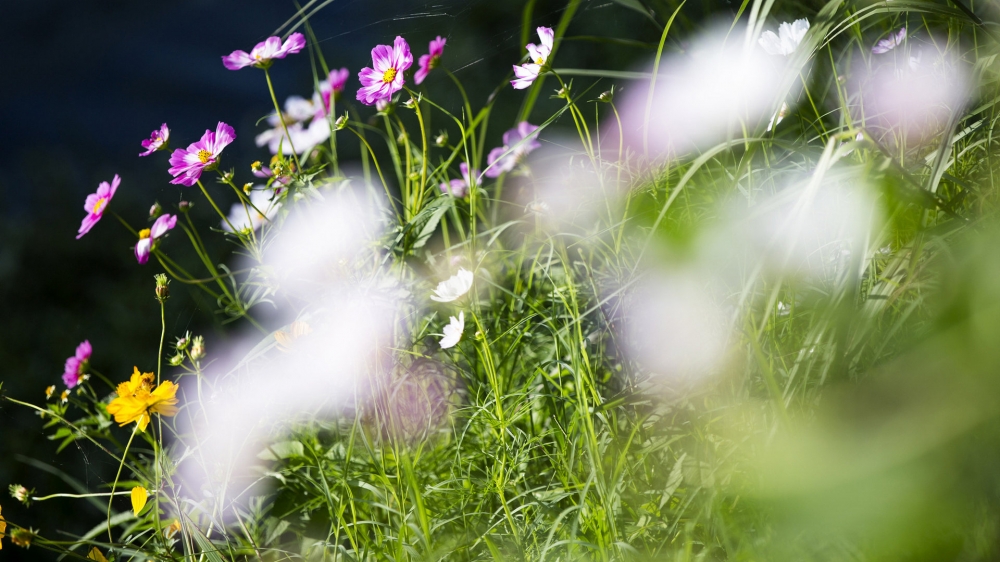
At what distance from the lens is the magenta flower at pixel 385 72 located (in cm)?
60

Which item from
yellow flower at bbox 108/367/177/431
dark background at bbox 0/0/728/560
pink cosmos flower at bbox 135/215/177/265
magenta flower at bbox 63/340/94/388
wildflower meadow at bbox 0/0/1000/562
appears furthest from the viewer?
dark background at bbox 0/0/728/560

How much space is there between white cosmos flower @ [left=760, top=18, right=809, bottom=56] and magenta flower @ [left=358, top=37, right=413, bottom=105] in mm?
367

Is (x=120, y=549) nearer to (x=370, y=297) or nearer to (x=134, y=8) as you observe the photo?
(x=370, y=297)

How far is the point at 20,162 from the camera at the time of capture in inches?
42.3

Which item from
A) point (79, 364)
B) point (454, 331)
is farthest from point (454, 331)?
point (79, 364)

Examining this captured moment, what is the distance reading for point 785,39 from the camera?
2.20ft

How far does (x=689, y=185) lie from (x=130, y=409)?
56cm

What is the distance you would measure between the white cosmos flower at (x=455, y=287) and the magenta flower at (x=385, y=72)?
181mm

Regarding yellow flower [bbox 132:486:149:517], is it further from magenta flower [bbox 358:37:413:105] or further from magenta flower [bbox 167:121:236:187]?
magenta flower [bbox 358:37:413:105]

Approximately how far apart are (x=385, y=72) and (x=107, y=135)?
668 mm

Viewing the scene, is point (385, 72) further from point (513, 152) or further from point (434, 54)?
point (513, 152)

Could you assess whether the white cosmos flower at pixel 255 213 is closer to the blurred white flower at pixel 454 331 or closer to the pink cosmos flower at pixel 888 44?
the blurred white flower at pixel 454 331

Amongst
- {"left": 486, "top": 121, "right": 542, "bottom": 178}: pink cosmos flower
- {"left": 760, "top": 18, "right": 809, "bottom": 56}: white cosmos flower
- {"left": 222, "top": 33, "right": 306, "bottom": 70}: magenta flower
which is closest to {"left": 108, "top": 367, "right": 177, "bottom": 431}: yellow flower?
{"left": 222, "top": 33, "right": 306, "bottom": 70}: magenta flower

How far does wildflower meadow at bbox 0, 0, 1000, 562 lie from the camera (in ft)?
1.20
